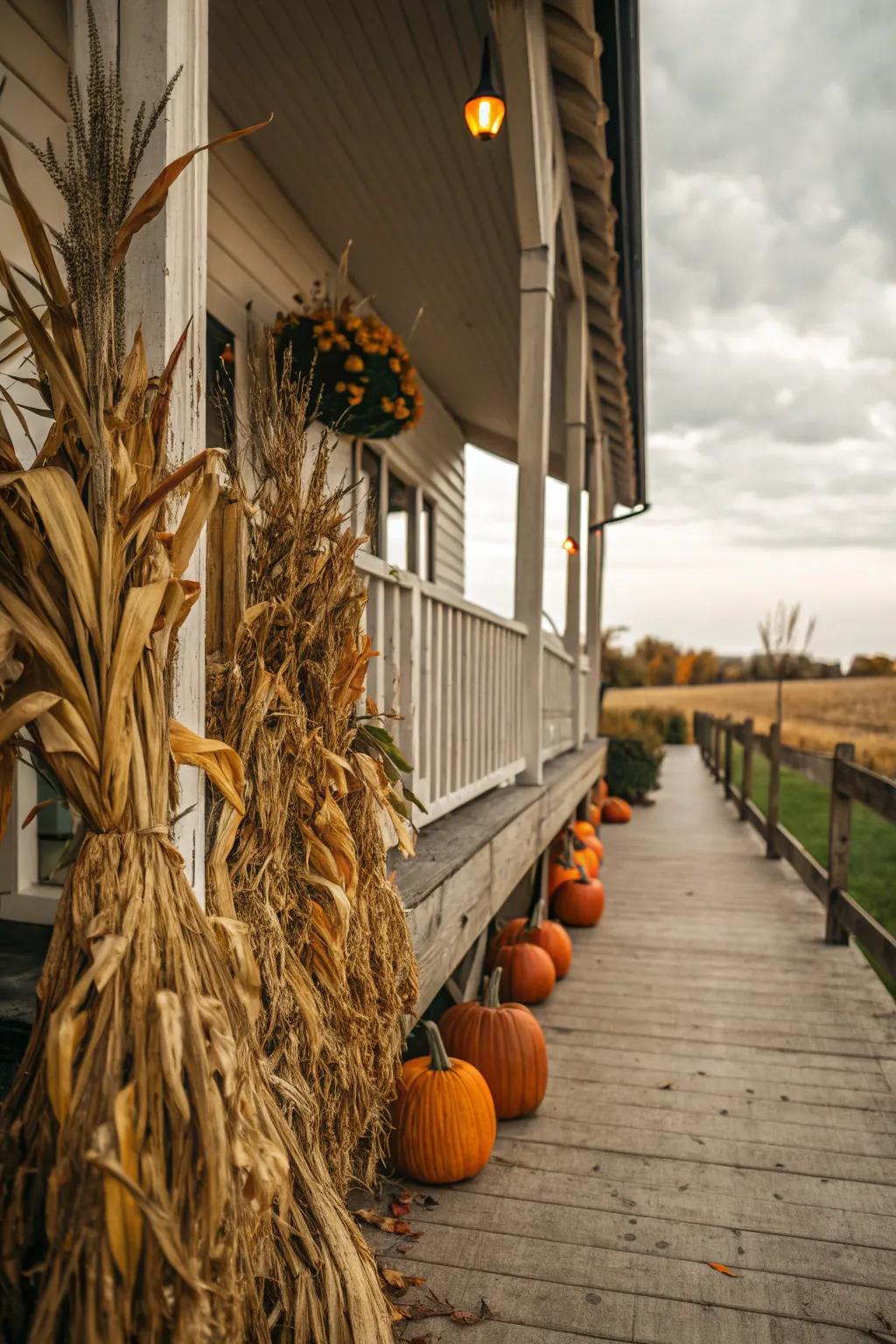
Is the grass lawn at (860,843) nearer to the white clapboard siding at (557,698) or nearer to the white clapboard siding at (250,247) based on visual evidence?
the white clapboard siding at (557,698)

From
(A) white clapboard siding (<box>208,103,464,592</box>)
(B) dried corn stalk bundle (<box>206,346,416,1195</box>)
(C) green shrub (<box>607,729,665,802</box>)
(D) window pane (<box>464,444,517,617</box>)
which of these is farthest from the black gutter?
(C) green shrub (<box>607,729,665,802</box>)

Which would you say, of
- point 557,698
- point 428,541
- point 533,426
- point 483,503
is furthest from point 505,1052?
point 483,503

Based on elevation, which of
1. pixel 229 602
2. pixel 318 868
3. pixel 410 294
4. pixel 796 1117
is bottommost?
pixel 796 1117

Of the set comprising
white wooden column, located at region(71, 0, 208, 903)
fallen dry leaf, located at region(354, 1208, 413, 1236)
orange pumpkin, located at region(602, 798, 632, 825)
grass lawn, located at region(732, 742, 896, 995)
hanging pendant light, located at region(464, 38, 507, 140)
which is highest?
hanging pendant light, located at region(464, 38, 507, 140)

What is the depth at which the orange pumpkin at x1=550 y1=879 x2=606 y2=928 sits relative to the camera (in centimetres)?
514

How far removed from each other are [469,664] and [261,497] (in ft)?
5.99

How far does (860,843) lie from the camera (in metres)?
10.1

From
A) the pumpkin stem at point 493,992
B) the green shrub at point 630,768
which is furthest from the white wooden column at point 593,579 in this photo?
the pumpkin stem at point 493,992

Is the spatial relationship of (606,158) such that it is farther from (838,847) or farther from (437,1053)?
(437,1053)

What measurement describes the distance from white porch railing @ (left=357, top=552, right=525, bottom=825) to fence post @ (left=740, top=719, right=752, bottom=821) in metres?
5.56

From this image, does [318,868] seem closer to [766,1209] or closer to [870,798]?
[766,1209]

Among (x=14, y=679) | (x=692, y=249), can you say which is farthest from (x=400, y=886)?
(x=692, y=249)

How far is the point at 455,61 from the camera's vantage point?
395 cm

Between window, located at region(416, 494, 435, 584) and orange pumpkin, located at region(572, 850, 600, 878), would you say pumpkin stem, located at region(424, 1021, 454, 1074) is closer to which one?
orange pumpkin, located at region(572, 850, 600, 878)
